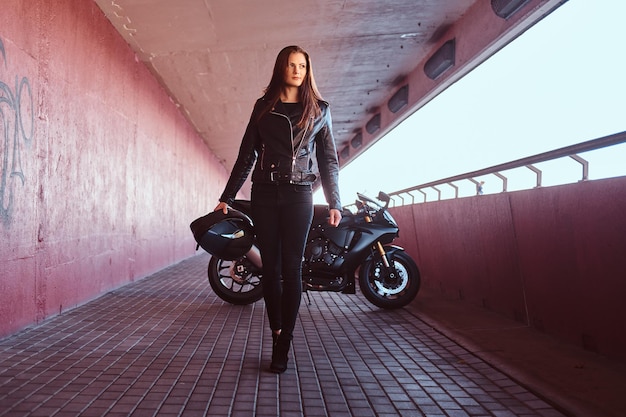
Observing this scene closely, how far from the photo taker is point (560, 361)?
3312mm

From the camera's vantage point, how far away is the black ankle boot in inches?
124

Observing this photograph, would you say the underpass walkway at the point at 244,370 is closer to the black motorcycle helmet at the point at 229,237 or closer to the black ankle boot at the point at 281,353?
the black ankle boot at the point at 281,353

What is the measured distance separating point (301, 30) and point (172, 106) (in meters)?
4.20

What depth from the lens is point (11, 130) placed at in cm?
393

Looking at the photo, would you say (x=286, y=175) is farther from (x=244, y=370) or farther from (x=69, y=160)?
(x=69, y=160)

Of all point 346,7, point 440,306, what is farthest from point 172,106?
point 440,306

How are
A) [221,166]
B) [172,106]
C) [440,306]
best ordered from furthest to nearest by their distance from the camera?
1. [221,166]
2. [172,106]
3. [440,306]

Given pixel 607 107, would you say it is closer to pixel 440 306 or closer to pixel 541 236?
pixel 541 236

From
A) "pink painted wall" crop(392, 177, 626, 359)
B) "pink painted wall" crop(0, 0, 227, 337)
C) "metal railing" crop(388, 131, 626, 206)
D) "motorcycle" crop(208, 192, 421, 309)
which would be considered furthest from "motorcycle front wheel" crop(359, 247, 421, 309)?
"pink painted wall" crop(0, 0, 227, 337)

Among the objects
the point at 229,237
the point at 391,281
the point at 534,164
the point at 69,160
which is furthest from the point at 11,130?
the point at 534,164

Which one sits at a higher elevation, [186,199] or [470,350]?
[186,199]

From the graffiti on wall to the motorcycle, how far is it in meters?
2.16

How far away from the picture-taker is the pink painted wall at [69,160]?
3.98 meters

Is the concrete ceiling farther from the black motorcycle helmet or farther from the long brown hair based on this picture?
the long brown hair
